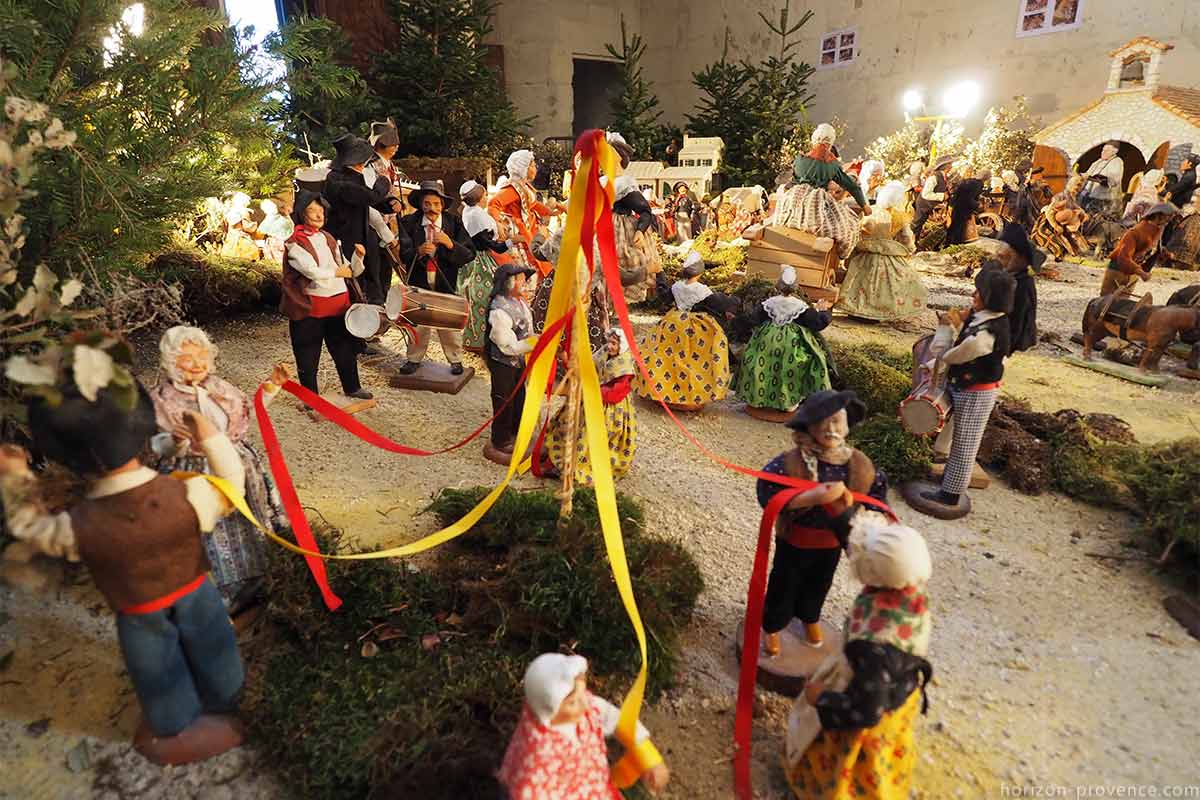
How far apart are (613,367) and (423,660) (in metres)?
1.90

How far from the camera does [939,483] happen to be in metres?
4.30

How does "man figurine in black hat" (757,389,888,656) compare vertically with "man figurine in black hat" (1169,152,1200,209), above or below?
below

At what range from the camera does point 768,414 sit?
5277mm

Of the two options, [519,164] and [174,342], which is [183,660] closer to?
[174,342]

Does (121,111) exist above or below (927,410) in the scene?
above

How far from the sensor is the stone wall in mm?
10391

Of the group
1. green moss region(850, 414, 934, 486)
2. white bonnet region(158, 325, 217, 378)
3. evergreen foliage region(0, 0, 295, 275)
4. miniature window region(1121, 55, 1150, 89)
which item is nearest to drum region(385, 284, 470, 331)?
evergreen foliage region(0, 0, 295, 275)

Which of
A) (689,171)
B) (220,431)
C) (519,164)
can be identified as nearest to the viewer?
(220,431)

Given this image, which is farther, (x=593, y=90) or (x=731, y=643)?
(x=593, y=90)

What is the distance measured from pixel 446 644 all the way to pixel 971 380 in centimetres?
294

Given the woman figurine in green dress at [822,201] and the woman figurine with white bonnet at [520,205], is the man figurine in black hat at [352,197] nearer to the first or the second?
the woman figurine with white bonnet at [520,205]

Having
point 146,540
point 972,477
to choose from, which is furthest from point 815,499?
point 972,477

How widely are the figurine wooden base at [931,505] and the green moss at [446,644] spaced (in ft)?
5.90

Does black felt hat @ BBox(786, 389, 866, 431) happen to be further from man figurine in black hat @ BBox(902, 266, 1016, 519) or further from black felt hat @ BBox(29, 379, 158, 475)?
black felt hat @ BBox(29, 379, 158, 475)
